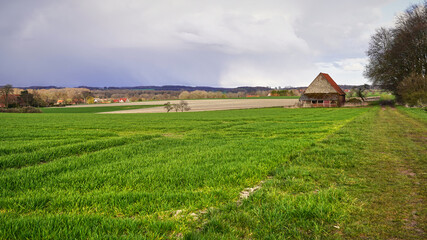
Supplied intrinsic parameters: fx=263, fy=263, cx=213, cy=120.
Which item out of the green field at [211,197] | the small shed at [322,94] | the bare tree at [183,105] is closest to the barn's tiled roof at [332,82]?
the small shed at [322,94]

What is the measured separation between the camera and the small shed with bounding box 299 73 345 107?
70.6 meters

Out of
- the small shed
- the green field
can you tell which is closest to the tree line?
the small shed

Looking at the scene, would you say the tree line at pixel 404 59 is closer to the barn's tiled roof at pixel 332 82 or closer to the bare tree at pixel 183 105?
the barn's tiled roof at pixel 332 82

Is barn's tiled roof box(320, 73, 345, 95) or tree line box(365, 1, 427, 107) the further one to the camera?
barn's tiled roof box(320, 73, 345, 95)

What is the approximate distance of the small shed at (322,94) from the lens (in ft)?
232

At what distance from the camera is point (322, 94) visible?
71875mm

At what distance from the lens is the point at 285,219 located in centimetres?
458

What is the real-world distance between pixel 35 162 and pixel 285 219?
369 inches

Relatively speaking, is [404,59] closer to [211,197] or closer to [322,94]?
[322,94]

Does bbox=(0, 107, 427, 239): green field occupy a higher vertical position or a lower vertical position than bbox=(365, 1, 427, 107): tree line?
lower

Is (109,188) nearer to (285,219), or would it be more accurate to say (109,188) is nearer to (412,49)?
(285,219)

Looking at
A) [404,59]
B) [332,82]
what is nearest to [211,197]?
[404,59]

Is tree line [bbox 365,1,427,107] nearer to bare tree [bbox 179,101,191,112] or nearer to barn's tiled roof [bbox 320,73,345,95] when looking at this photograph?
barn's tiled roof [bbox 320,73,345,95]

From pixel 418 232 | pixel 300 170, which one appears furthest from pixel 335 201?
pixel 300 170
